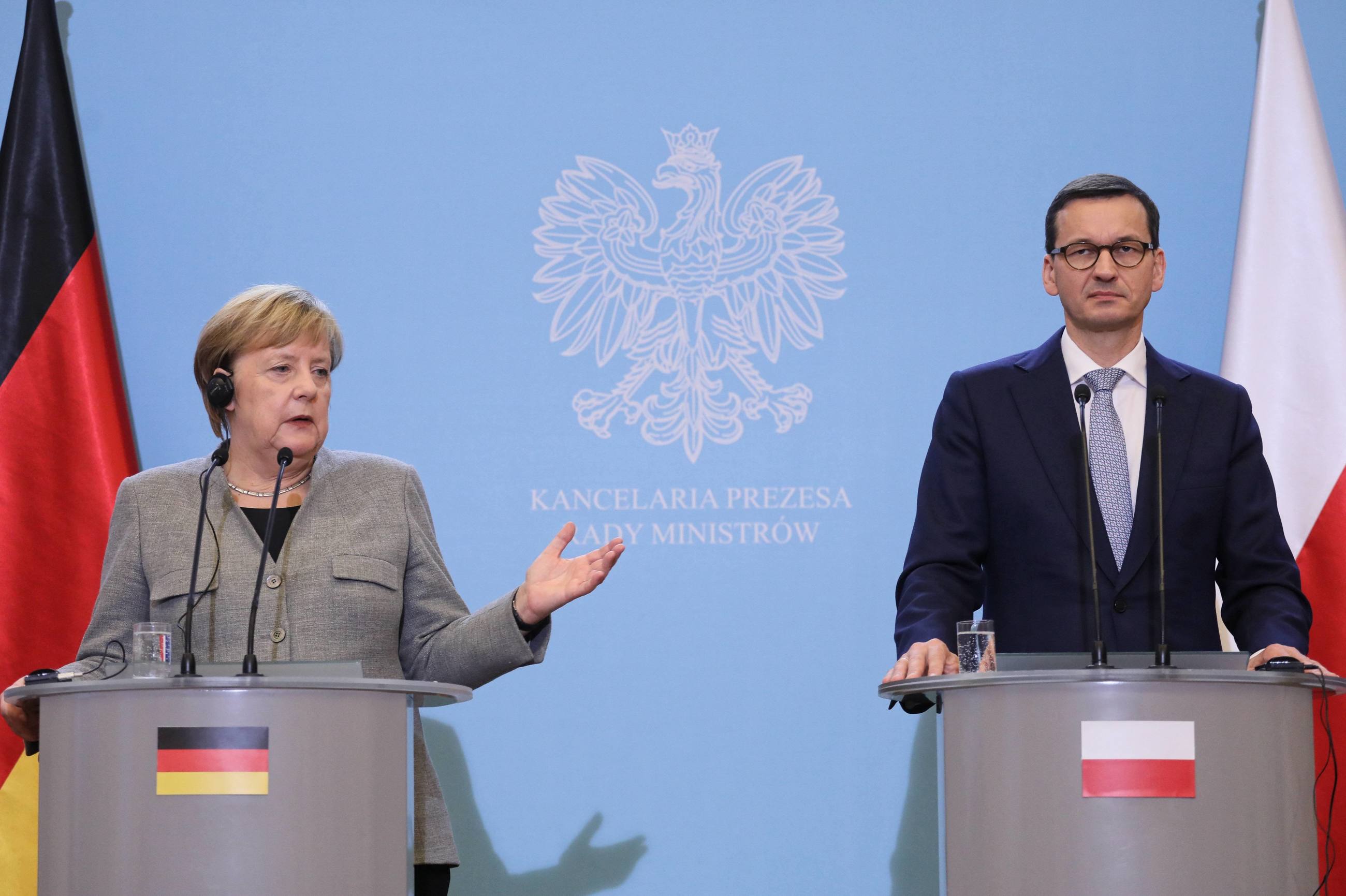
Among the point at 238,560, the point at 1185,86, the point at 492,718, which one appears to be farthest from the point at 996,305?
the point at 238,560

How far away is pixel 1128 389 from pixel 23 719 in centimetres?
190

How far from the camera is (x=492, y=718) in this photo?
10.9ft

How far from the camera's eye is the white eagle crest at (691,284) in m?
3.40

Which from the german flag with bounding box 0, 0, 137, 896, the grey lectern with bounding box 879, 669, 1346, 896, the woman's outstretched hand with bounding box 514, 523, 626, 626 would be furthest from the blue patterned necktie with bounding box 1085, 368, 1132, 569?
the german flag with bounding box 0, 0, 137, 896

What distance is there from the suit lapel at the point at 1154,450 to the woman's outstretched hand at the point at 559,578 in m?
0.87

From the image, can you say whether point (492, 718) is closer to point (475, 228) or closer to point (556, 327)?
point (556, 327)

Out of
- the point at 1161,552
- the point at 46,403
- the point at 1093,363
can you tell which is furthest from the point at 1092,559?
the point at 46,403

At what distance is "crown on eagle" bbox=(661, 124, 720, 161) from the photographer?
347cm

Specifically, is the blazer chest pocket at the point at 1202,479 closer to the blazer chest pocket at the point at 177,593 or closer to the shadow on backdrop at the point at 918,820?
the shadow on backdrop at the point at 918,820

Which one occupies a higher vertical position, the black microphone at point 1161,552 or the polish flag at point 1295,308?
the polish flag at point 1295,308

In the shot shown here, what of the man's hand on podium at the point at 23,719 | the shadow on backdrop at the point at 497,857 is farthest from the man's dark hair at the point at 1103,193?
the man's hand on podium at the point at 23,719

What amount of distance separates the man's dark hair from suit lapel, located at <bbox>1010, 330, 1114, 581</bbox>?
0.21 metres

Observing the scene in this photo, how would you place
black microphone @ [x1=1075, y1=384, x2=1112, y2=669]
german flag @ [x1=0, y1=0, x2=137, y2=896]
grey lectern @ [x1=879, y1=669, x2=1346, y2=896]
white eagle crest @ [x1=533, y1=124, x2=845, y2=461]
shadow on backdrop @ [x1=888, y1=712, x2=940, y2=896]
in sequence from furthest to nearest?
1. white eagle crest @ [x1=533, y1=124, x2=845, y2=461]
2. shadow on backdrop @ [x1=888, y1=712, x2=940, y2=896]
3. german flag @ [x1=0, y1=0, x2=137, y2=896]
4. black microphone @ [x1=1075, y1=384, x2=1112, y2=669]
5. grey lectern @ [x1=879, y1=669, x2=1346, y2=896]

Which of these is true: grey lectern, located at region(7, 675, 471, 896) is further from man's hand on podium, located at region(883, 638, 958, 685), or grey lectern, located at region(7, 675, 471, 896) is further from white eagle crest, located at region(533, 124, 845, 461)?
white eagle crest, located at region(533, 124, 845, 461)
